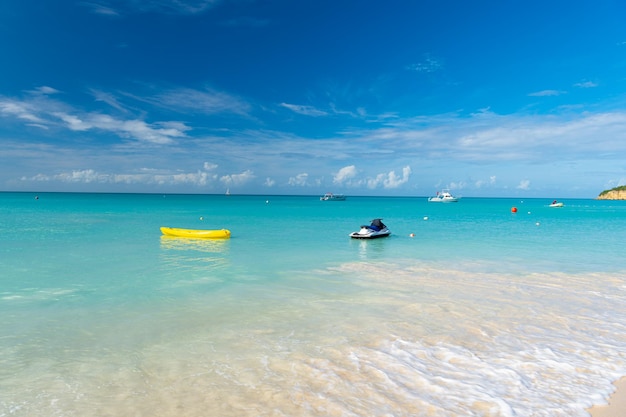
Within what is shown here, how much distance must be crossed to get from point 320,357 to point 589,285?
40.8 feet

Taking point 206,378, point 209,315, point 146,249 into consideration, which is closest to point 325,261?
point 209,315

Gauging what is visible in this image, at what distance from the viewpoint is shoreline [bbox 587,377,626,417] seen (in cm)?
582

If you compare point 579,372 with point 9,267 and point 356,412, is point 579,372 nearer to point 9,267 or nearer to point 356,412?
point 356,412

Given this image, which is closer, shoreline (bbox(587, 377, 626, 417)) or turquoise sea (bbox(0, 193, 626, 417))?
shoreline (bbox(587, 377, 626, 417))

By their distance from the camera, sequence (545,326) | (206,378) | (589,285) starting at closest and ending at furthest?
(206,378), (545,326), (589,285)

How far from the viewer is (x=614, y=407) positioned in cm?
600

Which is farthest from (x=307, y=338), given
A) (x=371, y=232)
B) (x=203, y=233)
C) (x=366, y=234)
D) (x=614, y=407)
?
(x=203, y=233)

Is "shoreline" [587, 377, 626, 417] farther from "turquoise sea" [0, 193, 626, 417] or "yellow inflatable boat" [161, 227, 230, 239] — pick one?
"yellow inflatable boat" [161, 227, 230, 239]

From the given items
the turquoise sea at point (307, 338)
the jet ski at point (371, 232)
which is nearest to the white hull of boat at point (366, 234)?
the jet ski at point (371, 232)

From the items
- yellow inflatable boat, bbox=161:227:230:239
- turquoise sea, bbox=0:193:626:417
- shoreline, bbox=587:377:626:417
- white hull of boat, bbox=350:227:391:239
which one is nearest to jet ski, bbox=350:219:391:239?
white hull of boat, bbox=350:227:391:239

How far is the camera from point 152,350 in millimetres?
8359

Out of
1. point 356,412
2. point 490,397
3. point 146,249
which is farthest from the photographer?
point 146,249

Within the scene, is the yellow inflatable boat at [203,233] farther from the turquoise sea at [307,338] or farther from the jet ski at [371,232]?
the turquoise sea at [307,338]

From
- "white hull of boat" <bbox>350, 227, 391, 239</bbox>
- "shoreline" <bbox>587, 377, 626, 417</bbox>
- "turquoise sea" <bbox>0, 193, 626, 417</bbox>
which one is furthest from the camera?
"white hull of boat" <bbox>350, 227, 391, 239</bbox>
